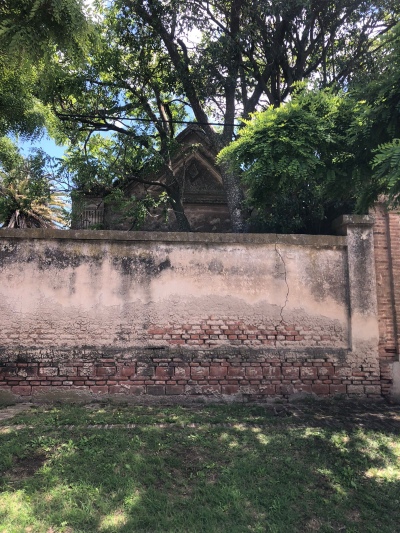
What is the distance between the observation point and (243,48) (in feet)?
27.5

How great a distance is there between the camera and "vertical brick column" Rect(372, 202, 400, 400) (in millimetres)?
5934

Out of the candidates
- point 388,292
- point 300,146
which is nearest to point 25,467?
point 300,146

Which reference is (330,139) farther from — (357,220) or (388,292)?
(388,292)

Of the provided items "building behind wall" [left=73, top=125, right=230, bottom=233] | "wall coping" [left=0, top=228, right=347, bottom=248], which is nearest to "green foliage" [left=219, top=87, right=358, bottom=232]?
"wall coping" [left=0, top=228, right=347, bottom=248]

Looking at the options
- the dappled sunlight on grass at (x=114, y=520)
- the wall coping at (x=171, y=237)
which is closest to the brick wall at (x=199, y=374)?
the wall coping at (x=171, y=237)

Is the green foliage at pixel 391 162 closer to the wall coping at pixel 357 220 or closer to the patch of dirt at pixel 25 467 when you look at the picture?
the wall coping at pixel 357 220

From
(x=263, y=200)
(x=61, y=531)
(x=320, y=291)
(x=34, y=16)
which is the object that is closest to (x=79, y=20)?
(x=34, y=16)

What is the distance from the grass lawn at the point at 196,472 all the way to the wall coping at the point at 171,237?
7.84ft

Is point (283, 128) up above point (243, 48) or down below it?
below

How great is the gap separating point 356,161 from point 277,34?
523cm

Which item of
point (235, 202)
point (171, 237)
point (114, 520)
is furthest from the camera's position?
point (235, 202)

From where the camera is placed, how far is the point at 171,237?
5.88 meters

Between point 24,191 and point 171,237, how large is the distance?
681cm

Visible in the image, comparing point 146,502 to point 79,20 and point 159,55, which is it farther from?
point 159,55
